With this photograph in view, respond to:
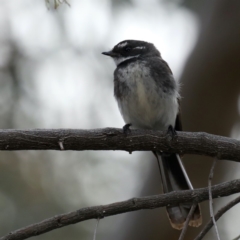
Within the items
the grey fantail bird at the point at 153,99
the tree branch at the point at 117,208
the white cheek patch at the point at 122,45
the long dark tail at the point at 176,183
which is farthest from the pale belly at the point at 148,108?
the tree branch at the point at 117,208

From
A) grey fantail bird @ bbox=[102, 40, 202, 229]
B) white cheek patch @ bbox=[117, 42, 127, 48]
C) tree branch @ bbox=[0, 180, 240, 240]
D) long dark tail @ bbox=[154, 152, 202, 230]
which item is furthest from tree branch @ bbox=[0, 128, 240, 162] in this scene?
white cheek patch @ bbox=[117, 42, 127, 48]

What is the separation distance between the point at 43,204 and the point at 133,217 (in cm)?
139

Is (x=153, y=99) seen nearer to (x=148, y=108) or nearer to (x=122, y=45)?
(x=148, y=108)

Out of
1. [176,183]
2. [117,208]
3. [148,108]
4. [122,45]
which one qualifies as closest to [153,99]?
[148,108]

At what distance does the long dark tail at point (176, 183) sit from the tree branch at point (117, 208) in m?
0.67

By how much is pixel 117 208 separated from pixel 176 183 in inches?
54.5

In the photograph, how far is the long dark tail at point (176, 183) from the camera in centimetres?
384

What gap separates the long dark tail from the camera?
384 cm

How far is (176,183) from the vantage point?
4.29 m

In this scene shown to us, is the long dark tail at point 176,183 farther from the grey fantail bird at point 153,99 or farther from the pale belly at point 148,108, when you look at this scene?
the pale belly at point 148,108

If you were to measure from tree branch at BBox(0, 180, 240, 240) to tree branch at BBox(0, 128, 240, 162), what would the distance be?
36cm

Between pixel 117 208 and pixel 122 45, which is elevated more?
pixel 122 45

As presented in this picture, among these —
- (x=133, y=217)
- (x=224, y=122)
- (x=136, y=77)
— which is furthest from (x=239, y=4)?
(x=133, y=217)

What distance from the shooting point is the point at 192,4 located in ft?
21.0
